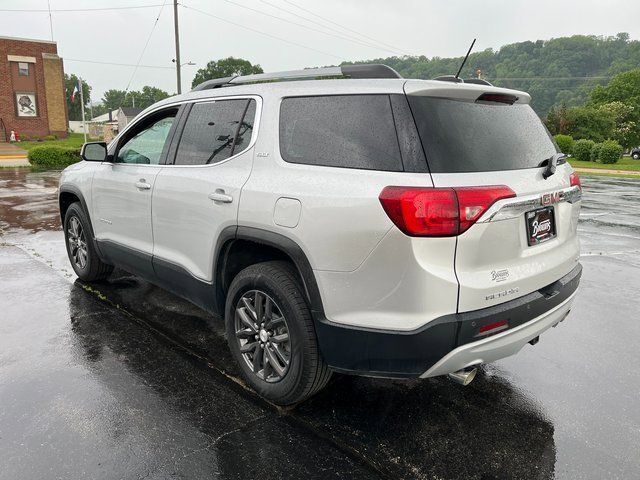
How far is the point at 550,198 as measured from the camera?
2.73 metres

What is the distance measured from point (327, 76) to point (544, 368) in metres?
2.51

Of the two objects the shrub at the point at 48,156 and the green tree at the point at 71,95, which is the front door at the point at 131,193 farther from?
the green tree at the point at 71,95

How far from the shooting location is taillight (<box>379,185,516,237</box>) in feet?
7.32

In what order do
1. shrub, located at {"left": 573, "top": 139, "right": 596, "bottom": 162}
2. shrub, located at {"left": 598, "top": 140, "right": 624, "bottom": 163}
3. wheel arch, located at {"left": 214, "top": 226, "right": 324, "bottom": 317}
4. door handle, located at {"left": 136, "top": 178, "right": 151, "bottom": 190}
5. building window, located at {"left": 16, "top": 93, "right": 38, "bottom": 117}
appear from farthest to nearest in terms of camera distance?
Answer: building window, located at {"left": 16, "top": 93, "right": 38, "bottom": 117} < shrub, located at {"left": 573, "top": 139, "right": 596, "bottom": 162} < shrub, located at {"left": 598, "top": 140, "right": 624, "bottom": 163} < door handle, located at {"left": 136, "top": 178, "right": 151, "bottom": 190} < wheel arch, located at {"left": 214, "top": 226, "right": 324, "bottom": 317}

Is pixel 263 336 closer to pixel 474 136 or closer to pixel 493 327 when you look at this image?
pixel 493 327

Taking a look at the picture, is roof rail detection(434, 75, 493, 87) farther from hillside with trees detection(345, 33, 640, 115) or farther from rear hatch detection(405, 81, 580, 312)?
hillside with trees detection(345, 33, 640, 115)

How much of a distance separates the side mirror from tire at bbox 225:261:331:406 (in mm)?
2285

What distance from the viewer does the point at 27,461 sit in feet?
8.00

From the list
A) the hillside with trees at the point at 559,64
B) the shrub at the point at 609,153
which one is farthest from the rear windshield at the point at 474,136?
the hillside with trees at the point at 559,64

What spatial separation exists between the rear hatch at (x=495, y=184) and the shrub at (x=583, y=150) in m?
36.2

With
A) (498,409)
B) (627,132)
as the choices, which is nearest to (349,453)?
(498,409)

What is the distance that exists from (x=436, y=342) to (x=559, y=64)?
118 metres

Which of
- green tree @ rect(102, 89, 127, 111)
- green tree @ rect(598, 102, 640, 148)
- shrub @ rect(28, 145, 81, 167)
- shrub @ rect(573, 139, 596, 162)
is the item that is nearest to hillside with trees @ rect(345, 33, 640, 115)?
green tree @ rect(598, 102, 640, 148)

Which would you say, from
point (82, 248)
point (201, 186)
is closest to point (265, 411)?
point (201, 186)
